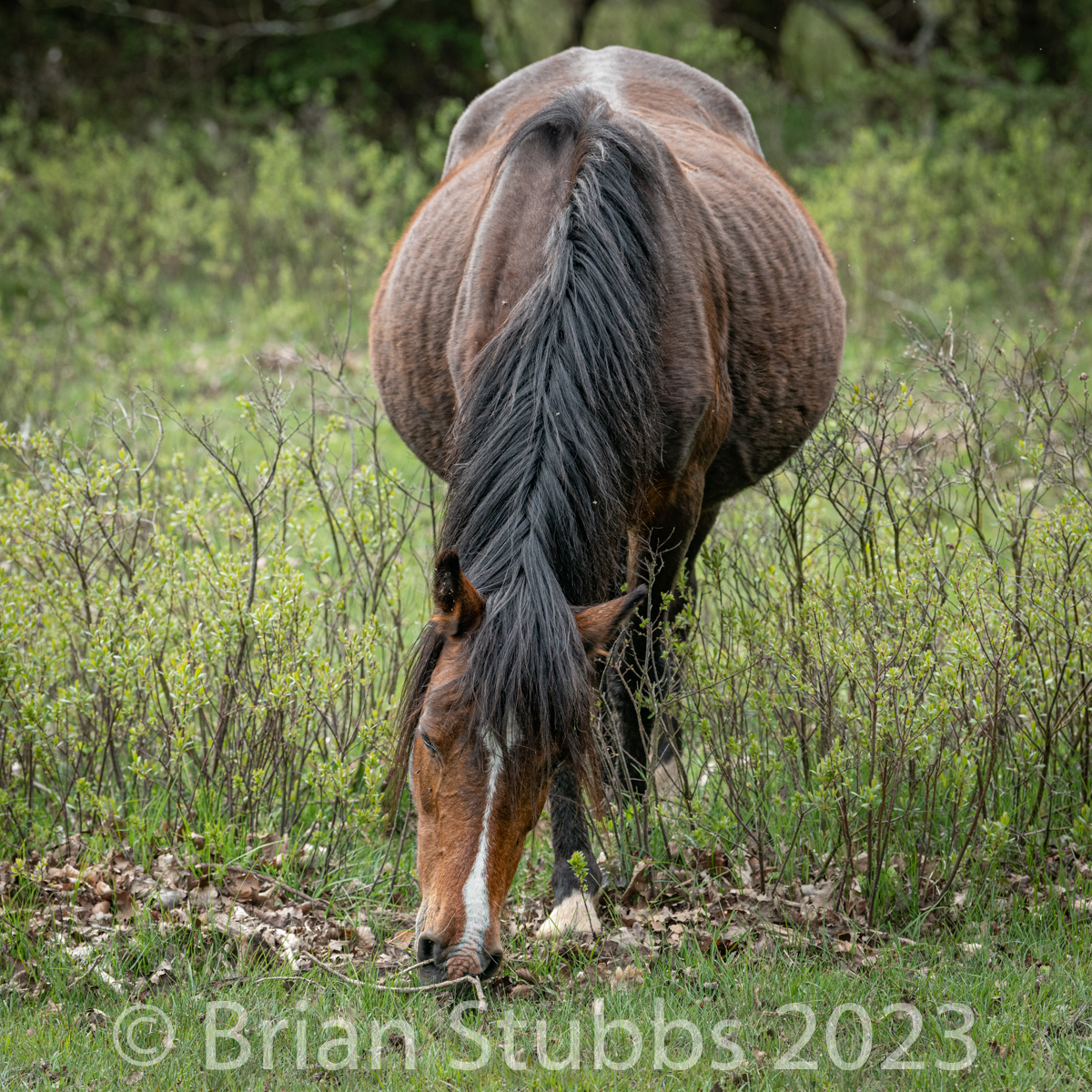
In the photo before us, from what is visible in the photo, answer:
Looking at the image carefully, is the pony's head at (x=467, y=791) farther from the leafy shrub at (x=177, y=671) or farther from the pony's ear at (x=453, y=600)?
the leafy shrub at (x=177, y=671)

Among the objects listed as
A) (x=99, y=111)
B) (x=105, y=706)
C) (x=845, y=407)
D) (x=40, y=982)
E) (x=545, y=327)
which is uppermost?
(x=99, y=111)

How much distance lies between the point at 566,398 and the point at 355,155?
1161 centimetres

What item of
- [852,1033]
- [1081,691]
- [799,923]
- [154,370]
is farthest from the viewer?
[154,370]

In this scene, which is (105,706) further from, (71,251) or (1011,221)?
(1011,221)

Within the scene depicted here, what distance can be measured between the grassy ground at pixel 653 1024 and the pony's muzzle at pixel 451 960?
29 centimetres

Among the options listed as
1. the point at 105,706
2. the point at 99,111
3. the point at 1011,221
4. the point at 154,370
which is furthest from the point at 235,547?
the point at 99,111

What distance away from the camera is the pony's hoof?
3.26m

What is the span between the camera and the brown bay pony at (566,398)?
100 inches

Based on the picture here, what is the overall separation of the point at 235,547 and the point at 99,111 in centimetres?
1259

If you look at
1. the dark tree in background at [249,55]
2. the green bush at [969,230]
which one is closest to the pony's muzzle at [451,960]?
the green bush at [969,230]

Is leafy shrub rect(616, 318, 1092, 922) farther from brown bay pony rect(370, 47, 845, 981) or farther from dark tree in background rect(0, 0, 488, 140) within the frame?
dark tree in background rect(0, 0, 488, 140)

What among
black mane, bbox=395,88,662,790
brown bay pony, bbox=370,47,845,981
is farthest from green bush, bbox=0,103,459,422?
black mane, bbox=395,88,662,790

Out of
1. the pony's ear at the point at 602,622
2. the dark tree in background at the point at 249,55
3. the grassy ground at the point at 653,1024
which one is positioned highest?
the dark tree in background at the point at 249,55

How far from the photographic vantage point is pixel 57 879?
346 centimetres
